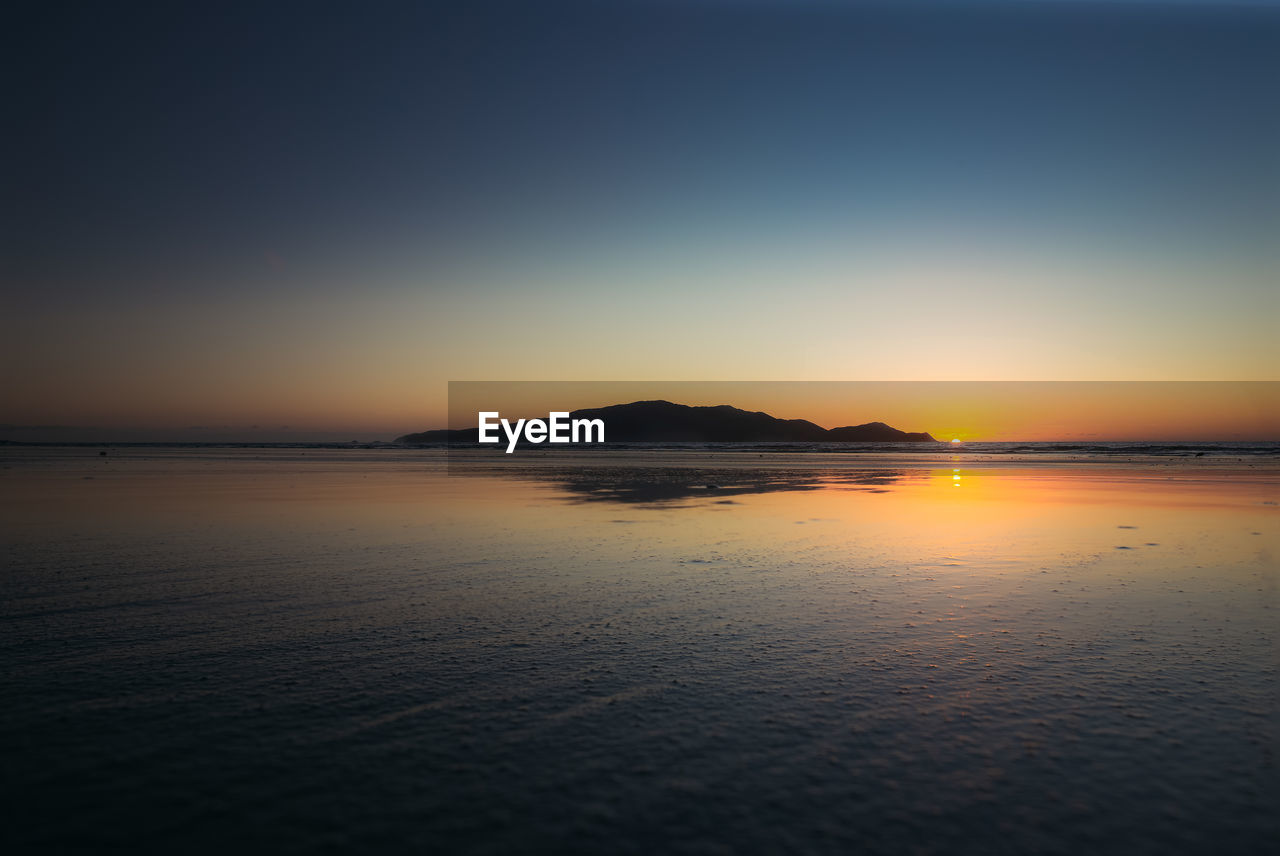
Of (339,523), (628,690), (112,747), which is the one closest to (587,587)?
(628,690)

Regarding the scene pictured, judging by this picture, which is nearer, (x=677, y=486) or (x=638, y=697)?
(x=638, y=697)

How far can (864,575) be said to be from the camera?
43.6ft

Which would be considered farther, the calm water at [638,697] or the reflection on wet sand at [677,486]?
the reflection on wet sand at [677,486]

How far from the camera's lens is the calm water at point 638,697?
500 centimetres

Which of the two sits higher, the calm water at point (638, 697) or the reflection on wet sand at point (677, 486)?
the reflection on wet sand at point (677, 486)

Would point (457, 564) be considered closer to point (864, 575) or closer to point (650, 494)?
point (864, 575)

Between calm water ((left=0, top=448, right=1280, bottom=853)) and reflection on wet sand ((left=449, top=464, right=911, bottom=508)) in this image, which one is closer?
calm water ((left=0, top=448, right=1280, bottom=853))

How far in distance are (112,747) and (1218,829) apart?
805 cm

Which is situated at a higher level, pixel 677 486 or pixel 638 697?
pixel 677 486

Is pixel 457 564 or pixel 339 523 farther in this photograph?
pixel 339 523

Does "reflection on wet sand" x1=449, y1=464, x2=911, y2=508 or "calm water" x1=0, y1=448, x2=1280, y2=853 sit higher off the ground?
Result: "reflection on wet sand" x1=449, y1=464, x2=911, y2=508

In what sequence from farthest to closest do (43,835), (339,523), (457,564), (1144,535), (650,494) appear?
(650,494) → (339,523) → (1144,535) → (457,564) → (43,835)

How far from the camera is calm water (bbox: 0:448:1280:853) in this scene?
5.00m

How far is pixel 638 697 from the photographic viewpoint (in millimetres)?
7215
